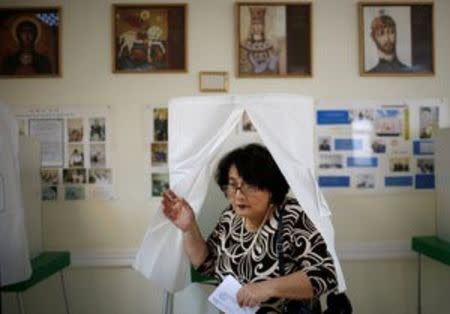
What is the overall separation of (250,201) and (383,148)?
112 centimetres

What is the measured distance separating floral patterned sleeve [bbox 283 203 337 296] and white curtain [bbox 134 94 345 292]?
32 mm

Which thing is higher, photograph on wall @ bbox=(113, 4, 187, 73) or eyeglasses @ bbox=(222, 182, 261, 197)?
photograph on wall @ bbox=(113, 4, 187, 73)

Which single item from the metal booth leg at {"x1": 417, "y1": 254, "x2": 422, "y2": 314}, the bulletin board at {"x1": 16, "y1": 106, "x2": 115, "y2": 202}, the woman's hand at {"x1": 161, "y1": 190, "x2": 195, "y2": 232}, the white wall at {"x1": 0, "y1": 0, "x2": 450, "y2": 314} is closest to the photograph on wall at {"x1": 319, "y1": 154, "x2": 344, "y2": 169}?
the white wall at {"x1": 0, "y1": 0, "x2": 450, "y2": 314}

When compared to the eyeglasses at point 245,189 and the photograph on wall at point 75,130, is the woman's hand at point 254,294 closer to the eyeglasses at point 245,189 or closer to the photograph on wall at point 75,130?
the eyeglasses at point 245,189

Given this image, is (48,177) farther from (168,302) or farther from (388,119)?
(388,119)

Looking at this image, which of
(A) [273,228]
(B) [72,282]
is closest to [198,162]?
(A) [273,228]

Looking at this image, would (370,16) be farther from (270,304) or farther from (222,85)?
(270,304)

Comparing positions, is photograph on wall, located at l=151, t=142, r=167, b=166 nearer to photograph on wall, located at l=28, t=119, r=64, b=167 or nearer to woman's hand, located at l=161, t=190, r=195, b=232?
photograph on wall, located at l=28, t=119, r=64, b=167

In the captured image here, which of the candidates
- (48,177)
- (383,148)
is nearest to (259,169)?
(383,148)

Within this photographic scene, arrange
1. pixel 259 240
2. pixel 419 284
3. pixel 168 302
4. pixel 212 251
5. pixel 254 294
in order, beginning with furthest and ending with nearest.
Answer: pixel 419 284 < pixel 168 302 < pixel 212 251 < pixel 259 240 < pixel 254 294

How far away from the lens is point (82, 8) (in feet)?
8.04

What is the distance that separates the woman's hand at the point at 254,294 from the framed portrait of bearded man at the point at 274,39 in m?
1.22

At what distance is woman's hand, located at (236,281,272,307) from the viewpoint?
61.4 inches

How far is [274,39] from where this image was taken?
2.44 m
